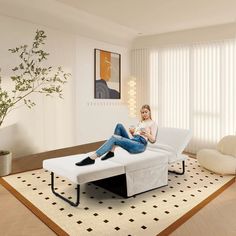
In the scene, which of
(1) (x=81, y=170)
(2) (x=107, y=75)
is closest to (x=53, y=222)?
(1) (x=81, y=170)

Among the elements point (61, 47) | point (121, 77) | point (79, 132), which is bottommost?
point (79, 132)

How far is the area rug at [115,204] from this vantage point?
242cm

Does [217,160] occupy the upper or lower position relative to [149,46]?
lower

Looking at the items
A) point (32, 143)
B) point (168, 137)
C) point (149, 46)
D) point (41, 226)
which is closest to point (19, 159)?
point (32, 143)

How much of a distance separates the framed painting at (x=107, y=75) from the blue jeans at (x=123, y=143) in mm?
2514

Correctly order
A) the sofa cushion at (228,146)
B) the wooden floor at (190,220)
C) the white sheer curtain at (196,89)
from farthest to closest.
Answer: the white sheer curtain at (196,89)
the sofa cushion at (228,146)
the wooden floor at (190,220)

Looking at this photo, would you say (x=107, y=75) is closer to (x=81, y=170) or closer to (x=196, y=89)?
(x=196, y=89)

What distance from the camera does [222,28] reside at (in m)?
5.14

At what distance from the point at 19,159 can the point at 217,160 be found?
338 cm

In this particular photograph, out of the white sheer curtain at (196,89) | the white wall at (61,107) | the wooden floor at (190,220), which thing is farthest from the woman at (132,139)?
the white sheer curtain at (196,89)

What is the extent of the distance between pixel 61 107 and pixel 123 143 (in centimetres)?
226

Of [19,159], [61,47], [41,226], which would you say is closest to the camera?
[41,226]

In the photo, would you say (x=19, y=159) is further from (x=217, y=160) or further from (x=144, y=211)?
(x=217, y=160)

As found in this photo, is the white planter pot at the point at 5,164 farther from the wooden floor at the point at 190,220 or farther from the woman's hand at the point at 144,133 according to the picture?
the woman's hand at the point at 144,133
